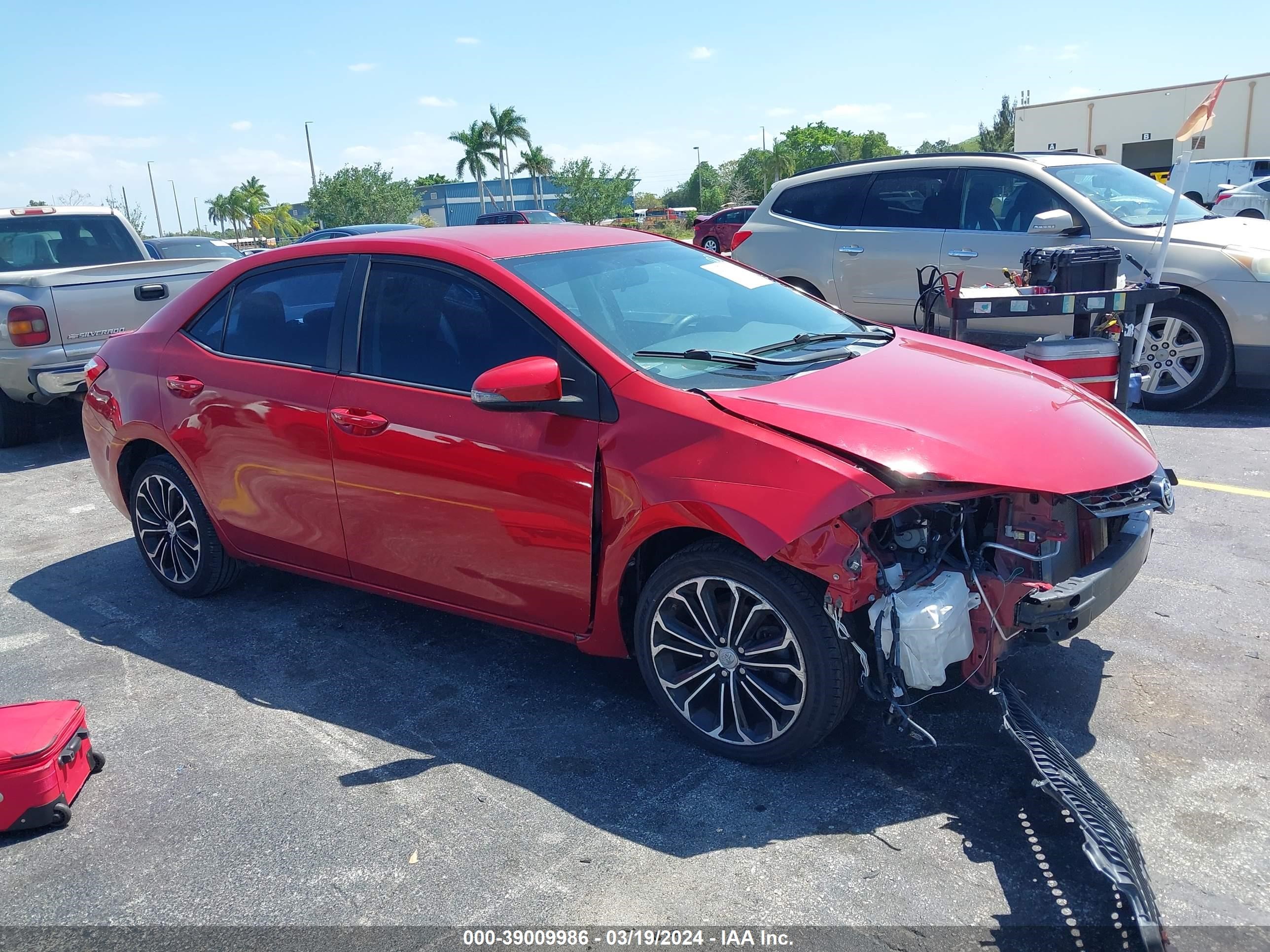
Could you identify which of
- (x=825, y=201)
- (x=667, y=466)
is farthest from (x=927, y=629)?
(x=825, y=201)

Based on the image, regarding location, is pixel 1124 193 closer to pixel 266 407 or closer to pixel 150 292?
pixel 266 407

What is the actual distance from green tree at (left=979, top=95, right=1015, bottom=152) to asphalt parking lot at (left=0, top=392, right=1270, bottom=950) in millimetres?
67926

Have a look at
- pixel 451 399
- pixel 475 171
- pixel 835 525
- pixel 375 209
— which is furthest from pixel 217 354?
pixel 475 171

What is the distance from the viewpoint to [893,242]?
8375 millimetres

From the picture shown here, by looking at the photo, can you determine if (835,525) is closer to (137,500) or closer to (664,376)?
(664,376)

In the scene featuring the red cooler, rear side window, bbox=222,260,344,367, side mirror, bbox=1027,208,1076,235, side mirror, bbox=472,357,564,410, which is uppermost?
side mirror, bbox=1027,208,1076,235

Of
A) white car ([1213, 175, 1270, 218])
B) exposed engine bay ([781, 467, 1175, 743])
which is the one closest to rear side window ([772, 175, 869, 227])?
exposed engine bay ([781, 467, 1175, 743])

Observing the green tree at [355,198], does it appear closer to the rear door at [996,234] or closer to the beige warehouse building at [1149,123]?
the beige warehouse building at [1149,123]

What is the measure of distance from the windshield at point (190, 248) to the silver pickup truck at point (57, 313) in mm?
6096

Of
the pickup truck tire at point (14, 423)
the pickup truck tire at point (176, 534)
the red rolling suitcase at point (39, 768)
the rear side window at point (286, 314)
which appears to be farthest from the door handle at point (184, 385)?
the pickup truck tire at point (14, 423)

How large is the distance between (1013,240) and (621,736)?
5.91 metres

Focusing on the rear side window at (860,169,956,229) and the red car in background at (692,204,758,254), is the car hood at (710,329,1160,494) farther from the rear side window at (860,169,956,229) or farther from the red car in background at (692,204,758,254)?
the red car in background at (692,204,758,254)

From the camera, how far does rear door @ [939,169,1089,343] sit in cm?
764

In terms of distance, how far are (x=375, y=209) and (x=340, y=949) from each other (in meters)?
51.8
